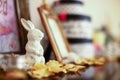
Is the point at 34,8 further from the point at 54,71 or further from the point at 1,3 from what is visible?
the point at 54,71

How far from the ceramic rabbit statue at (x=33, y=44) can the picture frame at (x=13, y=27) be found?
1.5 inches

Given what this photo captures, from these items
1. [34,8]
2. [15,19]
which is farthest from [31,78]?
[34,8]

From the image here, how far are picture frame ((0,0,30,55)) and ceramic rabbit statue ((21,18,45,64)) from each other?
4 cm

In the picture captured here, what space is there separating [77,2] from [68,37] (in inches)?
8.3

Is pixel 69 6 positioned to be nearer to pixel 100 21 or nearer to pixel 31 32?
pixel 31 32

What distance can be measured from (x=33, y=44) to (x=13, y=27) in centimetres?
11

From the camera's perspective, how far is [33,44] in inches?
30.6

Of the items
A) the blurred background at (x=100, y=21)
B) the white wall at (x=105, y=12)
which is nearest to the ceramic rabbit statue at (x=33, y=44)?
the blurred background at (x=100, y=21)

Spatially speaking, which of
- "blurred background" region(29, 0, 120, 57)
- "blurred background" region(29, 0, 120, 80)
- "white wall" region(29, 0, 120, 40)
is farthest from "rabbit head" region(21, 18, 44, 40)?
"white wall" region(29, 0, 120, 40)

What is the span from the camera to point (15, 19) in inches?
33.1

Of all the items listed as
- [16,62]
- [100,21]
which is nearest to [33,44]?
[16,62]

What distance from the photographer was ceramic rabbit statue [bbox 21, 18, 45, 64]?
76cm

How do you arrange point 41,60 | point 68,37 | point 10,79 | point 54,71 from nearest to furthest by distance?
point 10,79 < point 54,71 < point 41,60 < point 68,37

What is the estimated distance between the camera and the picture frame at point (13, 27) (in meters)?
0.80
